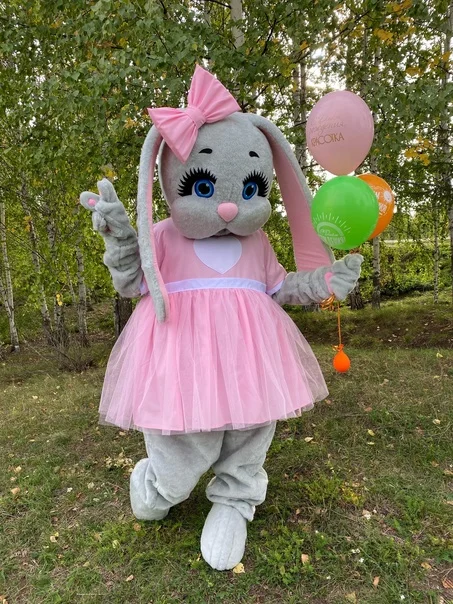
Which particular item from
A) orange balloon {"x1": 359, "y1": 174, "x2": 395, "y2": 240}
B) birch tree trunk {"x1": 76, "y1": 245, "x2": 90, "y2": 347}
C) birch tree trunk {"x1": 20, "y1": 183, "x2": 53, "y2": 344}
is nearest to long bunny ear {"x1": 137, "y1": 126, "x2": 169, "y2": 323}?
orange balloon {"x1": 359, "y1": 174, "x2": 395, "y2": 240}

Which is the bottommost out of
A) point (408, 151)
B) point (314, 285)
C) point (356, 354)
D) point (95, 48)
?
point (356, 354)

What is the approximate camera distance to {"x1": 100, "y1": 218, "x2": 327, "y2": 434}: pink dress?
198 centimetres

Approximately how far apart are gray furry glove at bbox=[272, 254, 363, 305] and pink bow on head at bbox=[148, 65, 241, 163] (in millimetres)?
822

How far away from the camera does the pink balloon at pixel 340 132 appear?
2.10 metres

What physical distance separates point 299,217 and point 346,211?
22.8 inches

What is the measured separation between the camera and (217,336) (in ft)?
6.77

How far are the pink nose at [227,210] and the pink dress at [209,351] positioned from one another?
19cm

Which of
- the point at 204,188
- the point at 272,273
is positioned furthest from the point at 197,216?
the point at 272,273

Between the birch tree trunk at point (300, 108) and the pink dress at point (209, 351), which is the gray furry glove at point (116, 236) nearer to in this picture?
the pink dress at point (209, 351)

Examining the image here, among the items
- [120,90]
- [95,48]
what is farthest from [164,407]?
[95,48]

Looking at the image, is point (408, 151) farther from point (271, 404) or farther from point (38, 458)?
point (38, 458)

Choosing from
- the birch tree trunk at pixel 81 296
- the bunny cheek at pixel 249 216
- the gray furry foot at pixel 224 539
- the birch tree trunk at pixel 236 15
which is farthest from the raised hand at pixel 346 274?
the birch tree trunk at pixel 81 296

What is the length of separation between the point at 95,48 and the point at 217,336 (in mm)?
3077

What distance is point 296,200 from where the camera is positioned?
2443mm
